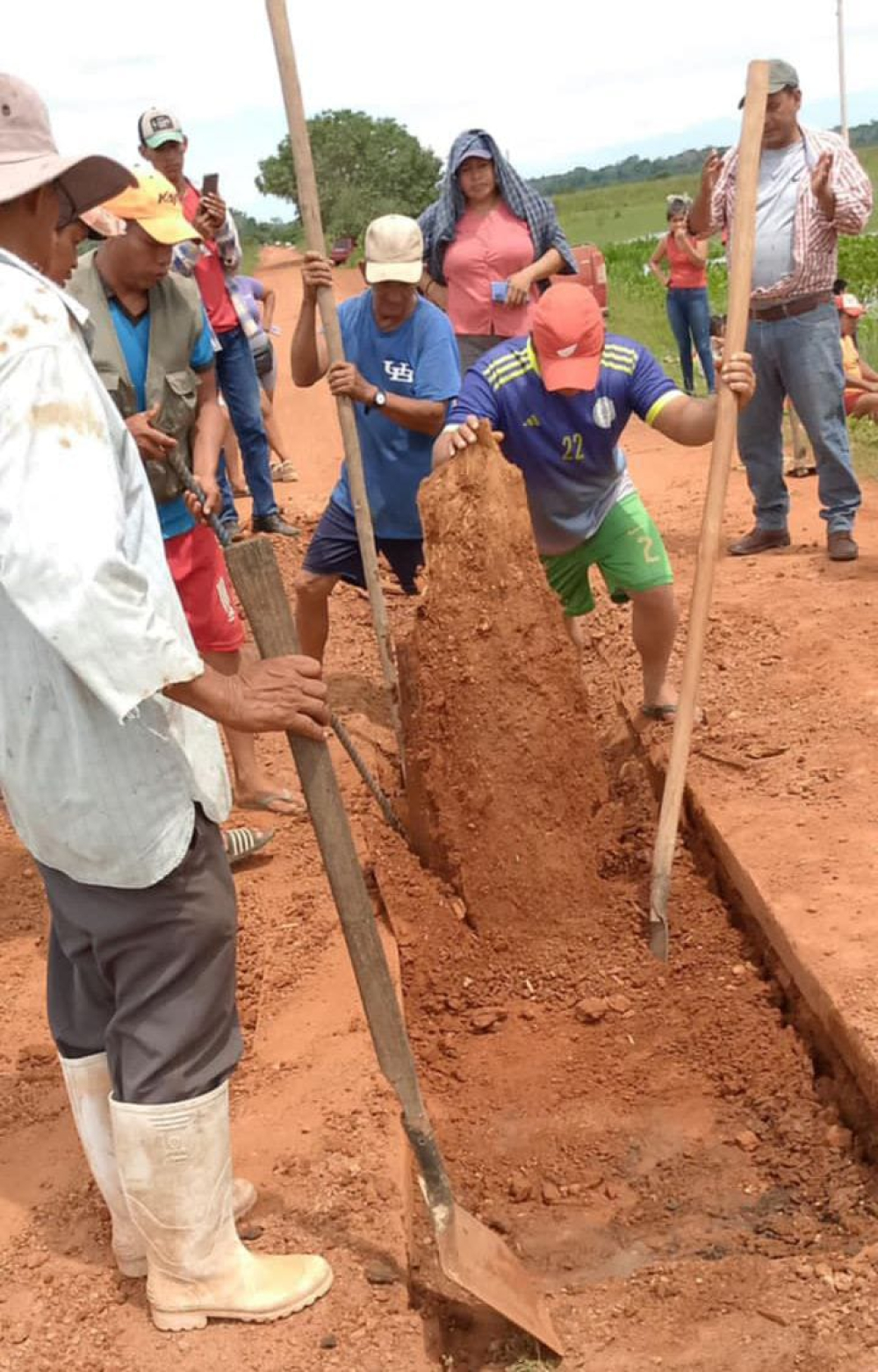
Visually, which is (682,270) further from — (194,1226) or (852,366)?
(194,1226)

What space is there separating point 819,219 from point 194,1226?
5896 mm

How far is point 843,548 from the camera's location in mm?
7027

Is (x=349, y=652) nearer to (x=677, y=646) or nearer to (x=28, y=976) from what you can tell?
(x=677, y=646)

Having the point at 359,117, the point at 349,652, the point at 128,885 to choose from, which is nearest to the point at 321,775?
the point at 128,885

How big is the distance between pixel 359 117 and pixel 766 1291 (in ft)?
181

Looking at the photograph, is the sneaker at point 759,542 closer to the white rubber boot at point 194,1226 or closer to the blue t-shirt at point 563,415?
the blue t-shirt at point 563,415

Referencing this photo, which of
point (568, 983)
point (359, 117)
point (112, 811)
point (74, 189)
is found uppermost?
point (359, 117)

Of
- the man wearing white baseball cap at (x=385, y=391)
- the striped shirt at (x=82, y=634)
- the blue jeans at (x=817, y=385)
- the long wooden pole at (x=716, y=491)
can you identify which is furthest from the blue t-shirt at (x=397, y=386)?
the striped shirt at (x=82, y=634)

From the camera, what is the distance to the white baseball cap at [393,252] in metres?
5.36

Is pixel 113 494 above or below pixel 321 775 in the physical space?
above

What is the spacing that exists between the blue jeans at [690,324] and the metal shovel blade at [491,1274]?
432 inches

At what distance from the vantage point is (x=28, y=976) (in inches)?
170

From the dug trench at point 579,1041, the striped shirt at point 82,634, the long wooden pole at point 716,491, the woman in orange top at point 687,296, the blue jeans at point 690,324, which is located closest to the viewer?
the striped shirt at point 82,634

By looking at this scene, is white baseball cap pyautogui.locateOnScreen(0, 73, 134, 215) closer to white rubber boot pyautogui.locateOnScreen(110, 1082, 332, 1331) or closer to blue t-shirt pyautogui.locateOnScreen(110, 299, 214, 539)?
white rubber boot pyautogui.locateOnScreen(110, 1082, 332, 1331)
